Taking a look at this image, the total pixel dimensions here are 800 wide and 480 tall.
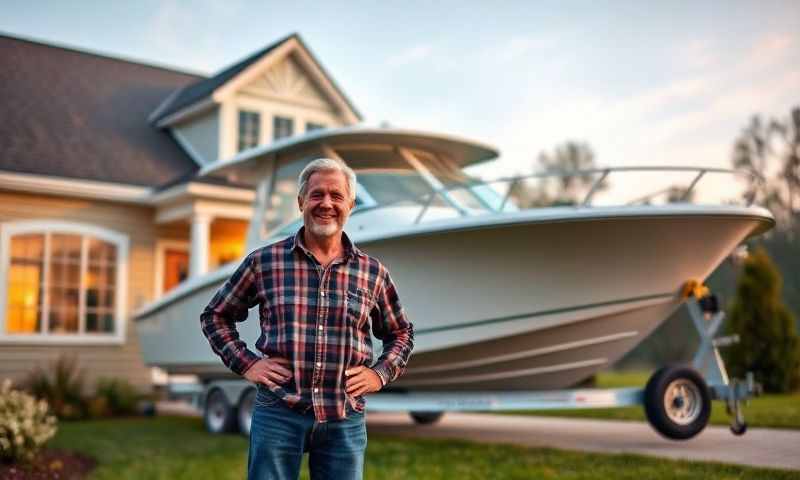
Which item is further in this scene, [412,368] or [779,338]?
[779,338]

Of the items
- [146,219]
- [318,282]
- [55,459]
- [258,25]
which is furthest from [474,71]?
[318,282]

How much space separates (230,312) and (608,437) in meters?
6.11

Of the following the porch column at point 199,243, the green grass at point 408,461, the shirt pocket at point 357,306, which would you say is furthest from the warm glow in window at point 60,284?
the shirt pocket at point 357,306

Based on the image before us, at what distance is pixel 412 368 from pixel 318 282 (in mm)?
4970

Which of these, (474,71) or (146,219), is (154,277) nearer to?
(146,219)

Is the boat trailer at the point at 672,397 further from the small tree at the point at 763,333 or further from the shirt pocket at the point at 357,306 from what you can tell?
the small tree at the point at 763,333

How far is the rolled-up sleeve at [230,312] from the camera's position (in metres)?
2.72

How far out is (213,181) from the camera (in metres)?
12.8

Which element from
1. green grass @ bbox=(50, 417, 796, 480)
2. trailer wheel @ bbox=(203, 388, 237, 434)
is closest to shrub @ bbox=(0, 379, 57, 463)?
green grass @ bbox=(50, 417, 796, 480)

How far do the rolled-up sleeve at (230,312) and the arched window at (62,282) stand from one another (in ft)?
34.3

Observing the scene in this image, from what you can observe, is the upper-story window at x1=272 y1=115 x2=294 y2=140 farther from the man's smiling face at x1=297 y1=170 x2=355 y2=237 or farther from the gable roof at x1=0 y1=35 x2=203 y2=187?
the man's smiling face at x1=297 y1=170 x2=355 y2=237

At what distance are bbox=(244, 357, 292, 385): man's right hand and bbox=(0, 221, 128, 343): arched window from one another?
1067 cm

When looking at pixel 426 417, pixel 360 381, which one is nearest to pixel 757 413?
pixel 426 417

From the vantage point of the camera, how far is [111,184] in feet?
41.8
